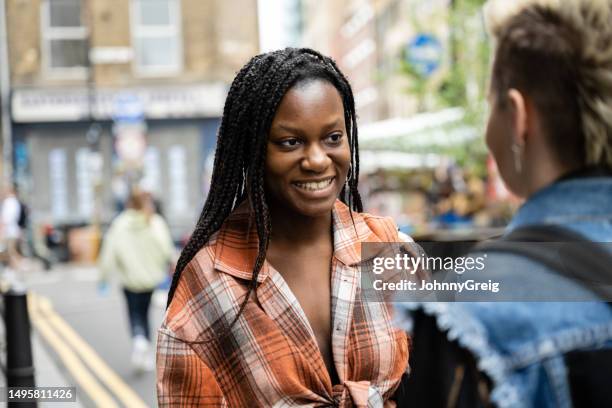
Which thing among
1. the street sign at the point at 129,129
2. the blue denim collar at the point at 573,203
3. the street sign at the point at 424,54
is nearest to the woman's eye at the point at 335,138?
the blue denim collar at the point at 573,203

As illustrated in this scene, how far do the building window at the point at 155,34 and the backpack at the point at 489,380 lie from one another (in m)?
22.9

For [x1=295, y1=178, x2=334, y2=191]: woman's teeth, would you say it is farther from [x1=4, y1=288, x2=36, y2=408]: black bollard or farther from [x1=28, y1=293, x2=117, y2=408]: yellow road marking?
[x1=28, y1=293, x2=117, y2=408]: yellow road marking

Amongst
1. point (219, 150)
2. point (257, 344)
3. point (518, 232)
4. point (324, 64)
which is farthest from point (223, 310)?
point (518, 232)

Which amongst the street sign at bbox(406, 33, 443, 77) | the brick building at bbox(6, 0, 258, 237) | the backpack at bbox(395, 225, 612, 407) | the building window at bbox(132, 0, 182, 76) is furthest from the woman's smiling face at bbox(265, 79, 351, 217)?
the building window at bbox(132, 0, 182, 76)

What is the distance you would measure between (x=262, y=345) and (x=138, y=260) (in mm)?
5901

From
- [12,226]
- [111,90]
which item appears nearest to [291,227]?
[12,226]

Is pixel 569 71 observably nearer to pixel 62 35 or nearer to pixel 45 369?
pixel 45 369

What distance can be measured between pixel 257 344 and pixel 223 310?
3.5 inches

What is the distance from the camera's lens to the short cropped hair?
1034 mm

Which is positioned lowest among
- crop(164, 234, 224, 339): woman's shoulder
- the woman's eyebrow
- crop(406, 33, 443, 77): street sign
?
crop(164, 234, 224, 339): woman's shoulder

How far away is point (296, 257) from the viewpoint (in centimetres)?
180

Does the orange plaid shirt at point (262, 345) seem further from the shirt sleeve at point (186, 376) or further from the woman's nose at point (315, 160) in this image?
the woman's nose at point (315, 160)

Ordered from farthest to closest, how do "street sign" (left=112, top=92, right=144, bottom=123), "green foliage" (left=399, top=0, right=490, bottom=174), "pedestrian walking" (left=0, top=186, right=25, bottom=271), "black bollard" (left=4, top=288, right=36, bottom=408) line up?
"street sign" (left=112, top=92, right=144, bottom=123)
"green foliage" (left=399, top=0, right=490, bottom=174)
"pedestrian walking" (left=0, top=186, right=25, bottom=271)
"black bollard" (left=4, top=288, right=36, bottom=408)

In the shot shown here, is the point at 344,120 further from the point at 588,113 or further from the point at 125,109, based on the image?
the point at 125,109
